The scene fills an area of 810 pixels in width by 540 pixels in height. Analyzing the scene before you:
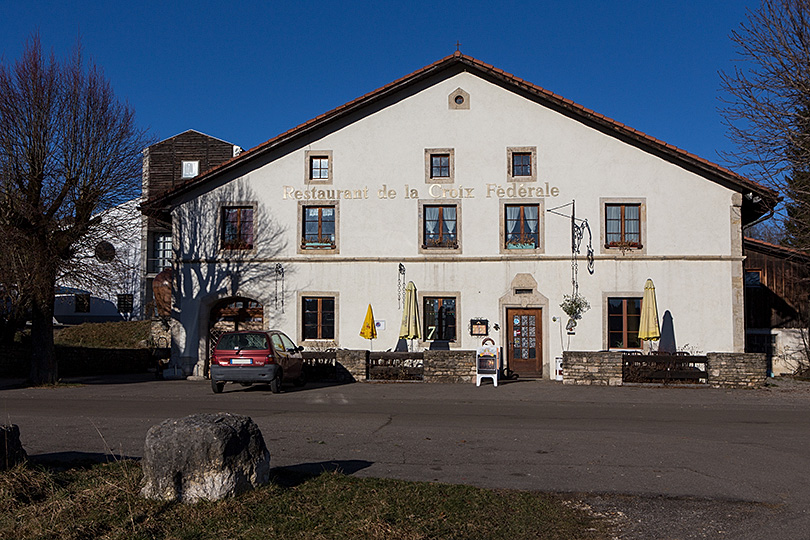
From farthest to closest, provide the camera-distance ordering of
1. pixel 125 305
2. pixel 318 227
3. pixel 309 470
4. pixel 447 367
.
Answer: pixel 125 305 → pixel 318 227 → pixel 447 367 → pixel 309 470

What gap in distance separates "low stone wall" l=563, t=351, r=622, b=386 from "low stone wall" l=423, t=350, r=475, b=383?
9.06 ft

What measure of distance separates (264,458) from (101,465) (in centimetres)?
216

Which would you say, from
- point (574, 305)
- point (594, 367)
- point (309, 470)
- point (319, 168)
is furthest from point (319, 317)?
point (309, 470)

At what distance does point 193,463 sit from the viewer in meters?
6.27

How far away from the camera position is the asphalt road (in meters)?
6.96

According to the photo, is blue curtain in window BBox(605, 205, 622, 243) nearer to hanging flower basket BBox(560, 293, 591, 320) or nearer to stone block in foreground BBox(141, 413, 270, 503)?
hanging flower basket BBox(560, 293, 591, 320)

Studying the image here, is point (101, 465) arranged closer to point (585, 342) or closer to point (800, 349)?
point (585, 342)

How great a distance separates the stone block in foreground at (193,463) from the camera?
6.24 meters

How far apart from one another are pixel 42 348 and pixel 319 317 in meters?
7.91

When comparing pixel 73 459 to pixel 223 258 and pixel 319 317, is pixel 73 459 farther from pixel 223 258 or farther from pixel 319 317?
pixel 223 258

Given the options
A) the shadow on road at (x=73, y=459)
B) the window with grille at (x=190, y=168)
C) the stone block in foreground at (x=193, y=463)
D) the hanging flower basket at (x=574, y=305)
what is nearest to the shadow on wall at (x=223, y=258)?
the hanging flower basket at (x=574, y=305)

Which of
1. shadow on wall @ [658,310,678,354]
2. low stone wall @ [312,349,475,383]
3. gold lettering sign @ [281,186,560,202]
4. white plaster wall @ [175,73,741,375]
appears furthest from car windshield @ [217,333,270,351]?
shadow on wall @ [658,310,678,354]

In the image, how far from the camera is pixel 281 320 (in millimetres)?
23875

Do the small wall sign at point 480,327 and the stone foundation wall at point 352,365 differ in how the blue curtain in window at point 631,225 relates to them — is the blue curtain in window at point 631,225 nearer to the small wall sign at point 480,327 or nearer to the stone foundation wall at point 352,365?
the small wall sign at point 480,327
